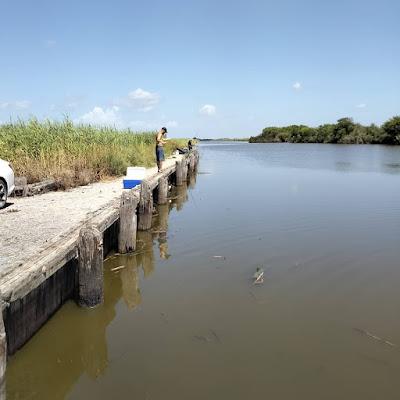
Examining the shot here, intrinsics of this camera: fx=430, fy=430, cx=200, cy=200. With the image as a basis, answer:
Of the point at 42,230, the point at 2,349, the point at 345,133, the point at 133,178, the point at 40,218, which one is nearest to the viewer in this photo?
the point at 2,349

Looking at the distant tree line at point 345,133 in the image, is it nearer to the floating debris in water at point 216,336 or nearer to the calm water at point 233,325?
the calm water at point 233,325

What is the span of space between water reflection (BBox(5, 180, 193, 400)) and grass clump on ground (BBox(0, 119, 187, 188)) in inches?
A: 293

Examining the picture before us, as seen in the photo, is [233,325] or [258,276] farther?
[258,276]

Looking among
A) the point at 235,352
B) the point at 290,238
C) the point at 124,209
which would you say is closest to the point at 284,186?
the point at 290,238

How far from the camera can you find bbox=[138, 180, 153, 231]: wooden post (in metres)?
9.93

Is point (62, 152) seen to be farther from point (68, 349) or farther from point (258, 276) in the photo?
point (68, 349)

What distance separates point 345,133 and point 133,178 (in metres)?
83.8

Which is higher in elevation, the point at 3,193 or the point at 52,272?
the point at 3,193

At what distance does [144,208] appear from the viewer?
10.1m

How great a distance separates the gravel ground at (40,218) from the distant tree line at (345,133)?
7375 centimetres

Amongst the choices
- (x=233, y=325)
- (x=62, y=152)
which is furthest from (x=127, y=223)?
(x=62, y=152)

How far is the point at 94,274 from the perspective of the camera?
553cm

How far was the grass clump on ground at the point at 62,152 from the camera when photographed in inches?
540

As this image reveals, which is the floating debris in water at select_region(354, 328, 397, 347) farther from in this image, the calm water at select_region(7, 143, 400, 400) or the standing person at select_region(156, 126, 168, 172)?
the standing person at select_region(156, 126, 168, 172)
